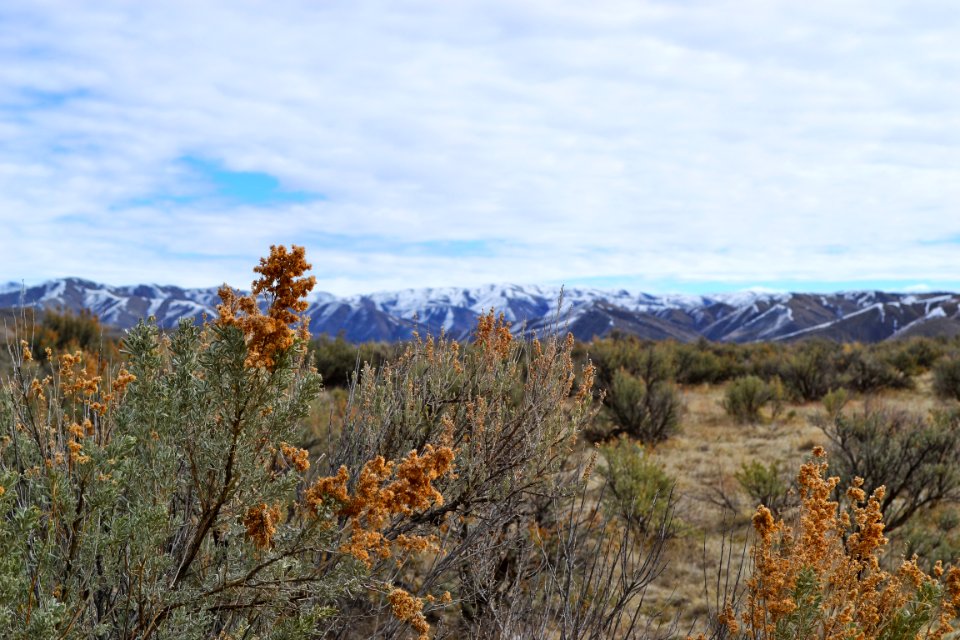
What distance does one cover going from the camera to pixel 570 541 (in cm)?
286

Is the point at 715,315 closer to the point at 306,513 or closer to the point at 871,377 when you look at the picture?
the point at 871,377

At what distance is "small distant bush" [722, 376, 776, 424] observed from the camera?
569 inches

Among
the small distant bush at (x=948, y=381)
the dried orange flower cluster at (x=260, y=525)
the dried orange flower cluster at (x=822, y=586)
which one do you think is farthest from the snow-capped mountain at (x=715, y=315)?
the dried orange flower cluster at (x=260, y=525)

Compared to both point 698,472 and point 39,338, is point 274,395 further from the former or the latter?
point 39,338

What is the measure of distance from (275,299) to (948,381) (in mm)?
19152

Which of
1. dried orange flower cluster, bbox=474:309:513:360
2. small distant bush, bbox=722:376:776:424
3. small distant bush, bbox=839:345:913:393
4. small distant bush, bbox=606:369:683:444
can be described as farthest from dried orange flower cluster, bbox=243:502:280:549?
small distant bush, bbox=839:345:913:393

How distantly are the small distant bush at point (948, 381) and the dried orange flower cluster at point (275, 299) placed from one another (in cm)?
1876

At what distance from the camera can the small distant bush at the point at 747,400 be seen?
47.4 ft

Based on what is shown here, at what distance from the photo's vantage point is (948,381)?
15.9 meters

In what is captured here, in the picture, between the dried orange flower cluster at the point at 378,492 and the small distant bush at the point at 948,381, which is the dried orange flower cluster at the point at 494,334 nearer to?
the dried orange flower cluster at the point at 378,492

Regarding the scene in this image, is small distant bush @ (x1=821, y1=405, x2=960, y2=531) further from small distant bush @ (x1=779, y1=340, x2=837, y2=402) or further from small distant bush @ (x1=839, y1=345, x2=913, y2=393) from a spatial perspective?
small distant bush @ (x1=839, y1=345, x2=913, y2=393)

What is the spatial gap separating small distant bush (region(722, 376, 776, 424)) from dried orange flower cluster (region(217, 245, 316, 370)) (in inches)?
564

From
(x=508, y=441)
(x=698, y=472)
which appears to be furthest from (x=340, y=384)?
(x=508, y=441)

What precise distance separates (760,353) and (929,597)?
87.5ft
